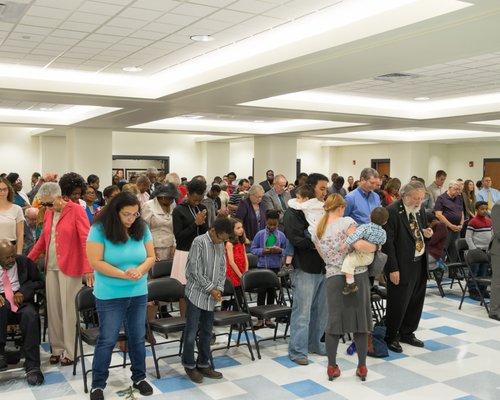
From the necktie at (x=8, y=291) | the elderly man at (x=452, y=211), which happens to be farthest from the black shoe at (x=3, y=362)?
the elderly man at (x=452, y=211)

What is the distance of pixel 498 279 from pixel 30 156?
15.5 m

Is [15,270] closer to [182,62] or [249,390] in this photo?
[249,390]

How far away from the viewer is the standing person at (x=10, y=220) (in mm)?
5188

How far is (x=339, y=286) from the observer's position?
4.40 m

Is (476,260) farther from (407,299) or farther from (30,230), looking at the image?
(30,230)

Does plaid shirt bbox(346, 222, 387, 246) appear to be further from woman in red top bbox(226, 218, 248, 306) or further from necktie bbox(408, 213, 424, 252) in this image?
woman in red top bbox(226, 218, 248, 306)

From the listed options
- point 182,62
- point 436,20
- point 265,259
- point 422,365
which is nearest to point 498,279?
point 422,365

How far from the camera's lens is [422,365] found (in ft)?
16.2

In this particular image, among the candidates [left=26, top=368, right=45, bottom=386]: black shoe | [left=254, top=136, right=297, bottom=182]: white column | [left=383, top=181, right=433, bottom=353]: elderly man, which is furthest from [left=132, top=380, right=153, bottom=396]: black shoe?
[left=254, top=136, right=297, bottom=182]: white column

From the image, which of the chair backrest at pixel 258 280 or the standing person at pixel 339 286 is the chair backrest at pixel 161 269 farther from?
the standing person at pixel 339 286

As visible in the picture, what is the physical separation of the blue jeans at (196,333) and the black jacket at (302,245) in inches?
36.7

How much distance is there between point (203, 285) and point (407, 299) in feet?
6.91

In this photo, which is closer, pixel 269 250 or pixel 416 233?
pixel 416 233

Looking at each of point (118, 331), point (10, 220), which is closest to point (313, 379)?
point (118, 331)
